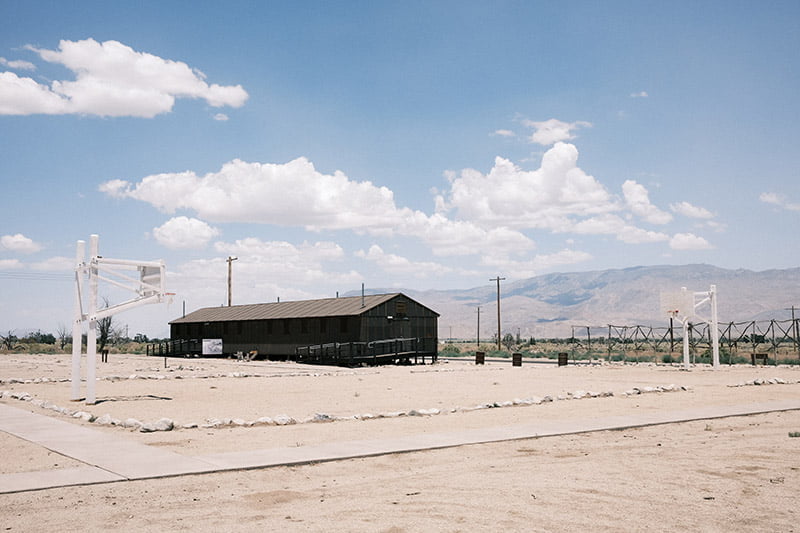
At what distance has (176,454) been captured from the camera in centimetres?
1196

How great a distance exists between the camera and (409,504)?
865cm

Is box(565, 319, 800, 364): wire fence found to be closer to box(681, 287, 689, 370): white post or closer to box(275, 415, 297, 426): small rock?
box(681, 287, 689, 370): white post

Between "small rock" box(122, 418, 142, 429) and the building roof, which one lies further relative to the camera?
the building roof

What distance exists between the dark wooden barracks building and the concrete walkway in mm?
32248

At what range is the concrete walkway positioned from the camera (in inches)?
406

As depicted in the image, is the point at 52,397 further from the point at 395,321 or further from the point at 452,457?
the point at 395,321

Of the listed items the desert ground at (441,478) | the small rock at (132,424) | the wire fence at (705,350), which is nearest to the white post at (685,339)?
the wire fence at (705,350)

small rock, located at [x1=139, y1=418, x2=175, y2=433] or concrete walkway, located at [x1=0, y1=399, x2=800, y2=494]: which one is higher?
small rock, located at [x1=139, y1=418, x2=175, y2=433]

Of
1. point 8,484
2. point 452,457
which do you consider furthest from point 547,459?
point 8,484

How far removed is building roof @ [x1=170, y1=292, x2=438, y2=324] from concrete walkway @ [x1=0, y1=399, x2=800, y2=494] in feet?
112

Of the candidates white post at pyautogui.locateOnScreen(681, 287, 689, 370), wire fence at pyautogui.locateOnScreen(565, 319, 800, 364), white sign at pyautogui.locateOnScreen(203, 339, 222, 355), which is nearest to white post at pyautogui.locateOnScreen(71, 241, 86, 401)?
wire fence at pyautogui.locateOnScreen(565, 319, 800, 364)

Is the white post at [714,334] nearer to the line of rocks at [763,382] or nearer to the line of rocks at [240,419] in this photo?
the line of rocks at [763,382]

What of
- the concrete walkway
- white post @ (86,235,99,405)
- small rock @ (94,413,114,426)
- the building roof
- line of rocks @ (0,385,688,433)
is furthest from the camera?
the building roof

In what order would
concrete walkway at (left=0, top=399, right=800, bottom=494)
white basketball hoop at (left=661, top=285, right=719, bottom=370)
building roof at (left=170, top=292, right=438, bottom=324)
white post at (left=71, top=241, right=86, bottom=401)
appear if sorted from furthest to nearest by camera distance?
building roof at (left=170, top=292, right=438, bottom=324)
white basketball hoop at (left=661, top=285, right=719, bottom=370)
white post at (left=71, top=241, right=86, bottom=401)
concrete walkway at (left=0, top=399, right=800, bottom=494)
